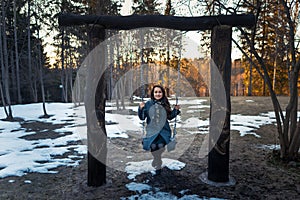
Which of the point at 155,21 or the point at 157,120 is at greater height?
the point at 155,21

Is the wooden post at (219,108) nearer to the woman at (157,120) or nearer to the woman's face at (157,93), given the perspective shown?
the woman at (157,120)

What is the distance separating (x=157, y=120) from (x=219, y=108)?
1053 mm

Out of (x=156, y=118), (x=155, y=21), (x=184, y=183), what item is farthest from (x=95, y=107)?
(x=184, y=183)

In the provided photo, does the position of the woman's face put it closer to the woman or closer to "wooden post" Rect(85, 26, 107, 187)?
the woman

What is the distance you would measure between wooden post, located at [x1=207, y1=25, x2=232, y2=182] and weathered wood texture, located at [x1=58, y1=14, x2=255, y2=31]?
13cm

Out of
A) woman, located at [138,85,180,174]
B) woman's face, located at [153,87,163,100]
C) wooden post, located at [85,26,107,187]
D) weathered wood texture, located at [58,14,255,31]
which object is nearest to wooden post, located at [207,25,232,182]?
weathered wood texture, located at [58,14,255,31]

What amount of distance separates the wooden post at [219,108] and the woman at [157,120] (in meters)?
0.72

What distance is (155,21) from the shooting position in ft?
11.4

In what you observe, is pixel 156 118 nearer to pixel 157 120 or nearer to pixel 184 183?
pixel 157 120

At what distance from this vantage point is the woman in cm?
381

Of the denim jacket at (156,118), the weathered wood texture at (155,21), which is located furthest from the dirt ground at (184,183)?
the weathered wood texture at (155,21)

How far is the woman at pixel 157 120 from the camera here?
3807 millimetres

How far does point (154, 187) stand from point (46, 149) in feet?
12.0

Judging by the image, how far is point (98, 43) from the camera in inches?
133
